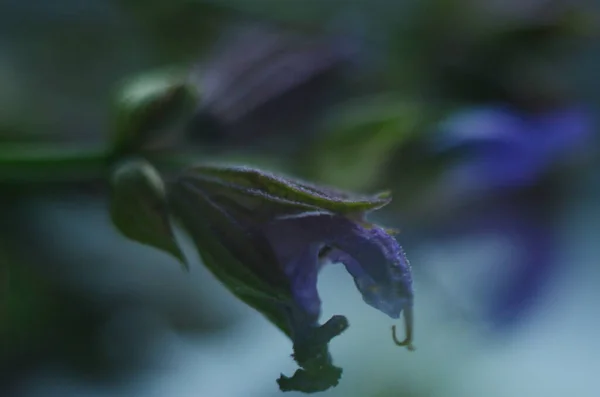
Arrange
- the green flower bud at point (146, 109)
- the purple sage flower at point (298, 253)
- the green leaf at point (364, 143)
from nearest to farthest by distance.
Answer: the purple sage flower at point (298, 253), the green flower bud at point (146, 109), the green leaf at point (364, 143)

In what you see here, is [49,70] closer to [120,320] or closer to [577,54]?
[120,320]

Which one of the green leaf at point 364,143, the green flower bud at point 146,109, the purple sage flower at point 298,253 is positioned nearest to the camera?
the purple sage flower at point 298,253

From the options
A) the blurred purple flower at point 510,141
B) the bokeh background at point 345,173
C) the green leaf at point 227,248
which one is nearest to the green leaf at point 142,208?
the green leaf at point 227,248

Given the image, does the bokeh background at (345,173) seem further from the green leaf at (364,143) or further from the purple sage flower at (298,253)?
the purple sage flower at (298,253)

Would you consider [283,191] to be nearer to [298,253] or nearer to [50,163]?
[298,253]

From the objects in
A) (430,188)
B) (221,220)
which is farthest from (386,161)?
(221,220)

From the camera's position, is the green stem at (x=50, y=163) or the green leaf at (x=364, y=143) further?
the green leaf at (x=364, y=143)

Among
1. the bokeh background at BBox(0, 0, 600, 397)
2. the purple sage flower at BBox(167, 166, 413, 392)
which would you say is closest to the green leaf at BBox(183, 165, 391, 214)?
the purple sage flower at BBox(167, 166, 413, 392)

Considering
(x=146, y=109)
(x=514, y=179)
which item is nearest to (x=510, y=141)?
(x=514, y=179)
